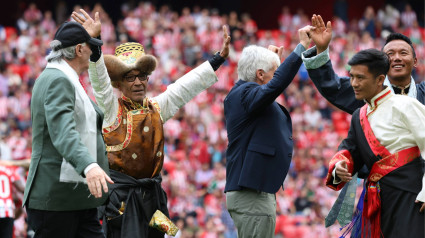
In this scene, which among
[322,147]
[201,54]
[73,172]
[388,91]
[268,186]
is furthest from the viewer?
[201,54]

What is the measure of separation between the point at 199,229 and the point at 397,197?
7.71 m

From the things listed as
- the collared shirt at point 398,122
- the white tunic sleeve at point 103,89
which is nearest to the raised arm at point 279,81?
the collared shirt at point 398,122

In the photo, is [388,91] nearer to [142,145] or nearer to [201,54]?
[142,145]

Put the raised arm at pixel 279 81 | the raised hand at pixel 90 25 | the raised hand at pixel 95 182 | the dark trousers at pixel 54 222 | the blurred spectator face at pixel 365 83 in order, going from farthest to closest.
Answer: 1. the raised arm at pixel 279 81
2. the raised hand at pixel 90 25
3. the blurred spectator face at pixel 365 83
4. the dark trousers at pixel 54 222
5. the raised hand at pixel 95 182

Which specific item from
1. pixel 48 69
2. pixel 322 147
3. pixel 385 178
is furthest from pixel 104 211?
pixel 322 147

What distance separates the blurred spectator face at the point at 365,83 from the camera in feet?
15.3

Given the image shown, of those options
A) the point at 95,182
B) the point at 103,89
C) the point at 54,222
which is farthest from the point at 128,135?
the point at 95,182

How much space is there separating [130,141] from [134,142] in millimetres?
31

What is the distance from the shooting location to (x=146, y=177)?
554cm

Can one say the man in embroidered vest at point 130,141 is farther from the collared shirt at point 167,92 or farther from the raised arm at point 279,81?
the raised arm at point 279,81

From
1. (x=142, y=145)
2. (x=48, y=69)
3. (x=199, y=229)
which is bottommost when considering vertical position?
(x=199, y=229)

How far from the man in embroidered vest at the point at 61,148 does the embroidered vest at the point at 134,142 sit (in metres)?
0.85

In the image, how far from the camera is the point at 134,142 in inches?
214

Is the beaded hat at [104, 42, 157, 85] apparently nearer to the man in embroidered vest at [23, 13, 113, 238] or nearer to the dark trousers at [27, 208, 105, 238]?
the man in embroidered vest at [23, 13, 113, 238]
